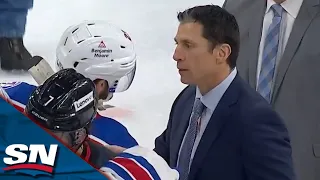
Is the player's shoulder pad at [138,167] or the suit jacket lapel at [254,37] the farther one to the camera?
the suit jacket lapel at [254,37]

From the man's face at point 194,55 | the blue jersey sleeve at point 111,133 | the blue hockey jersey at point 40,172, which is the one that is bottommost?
the blue jersey sleeve at point 111,133

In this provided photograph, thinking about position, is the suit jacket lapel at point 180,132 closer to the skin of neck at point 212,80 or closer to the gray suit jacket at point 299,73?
the skin of neck at point 212,80

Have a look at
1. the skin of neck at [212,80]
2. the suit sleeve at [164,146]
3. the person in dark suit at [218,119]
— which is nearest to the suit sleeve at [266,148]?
the person in dark suit at [218,119]

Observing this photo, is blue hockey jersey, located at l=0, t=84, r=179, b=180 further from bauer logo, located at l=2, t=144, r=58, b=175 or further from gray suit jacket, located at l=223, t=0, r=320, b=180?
gray suit jacket, located at l=223, t=0, r=320, b=180

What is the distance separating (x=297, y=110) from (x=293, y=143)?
100mm

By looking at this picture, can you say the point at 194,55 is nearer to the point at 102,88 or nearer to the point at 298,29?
the point at 102,88

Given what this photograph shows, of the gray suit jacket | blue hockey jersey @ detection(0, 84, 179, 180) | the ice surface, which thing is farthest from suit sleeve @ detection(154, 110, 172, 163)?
the ice surface

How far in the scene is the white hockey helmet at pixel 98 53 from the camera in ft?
4.62

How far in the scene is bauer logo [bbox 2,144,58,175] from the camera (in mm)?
603

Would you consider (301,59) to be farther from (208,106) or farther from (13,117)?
(13,117)

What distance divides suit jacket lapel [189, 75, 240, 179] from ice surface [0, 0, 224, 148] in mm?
1363

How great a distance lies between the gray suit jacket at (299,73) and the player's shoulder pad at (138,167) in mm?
1110

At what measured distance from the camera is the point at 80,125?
0.74m

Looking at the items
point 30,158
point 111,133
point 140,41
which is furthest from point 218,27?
point 140,41
